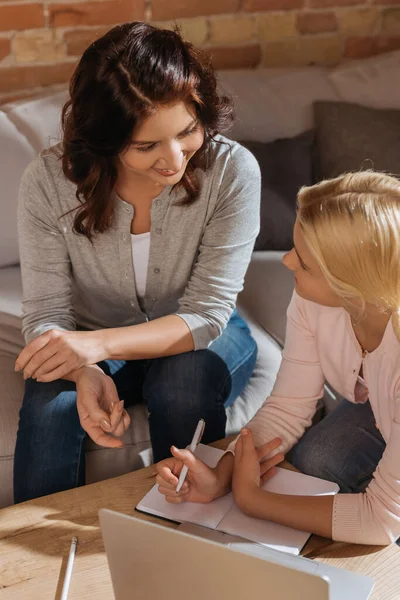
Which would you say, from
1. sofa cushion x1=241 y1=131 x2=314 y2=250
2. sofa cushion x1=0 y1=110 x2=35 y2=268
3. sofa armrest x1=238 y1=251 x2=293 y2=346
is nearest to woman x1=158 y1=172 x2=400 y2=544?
sofa armrest x1=238 y1=251 x2=293 y2=346

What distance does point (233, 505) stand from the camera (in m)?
1.25

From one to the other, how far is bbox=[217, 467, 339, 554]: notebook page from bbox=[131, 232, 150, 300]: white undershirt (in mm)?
532

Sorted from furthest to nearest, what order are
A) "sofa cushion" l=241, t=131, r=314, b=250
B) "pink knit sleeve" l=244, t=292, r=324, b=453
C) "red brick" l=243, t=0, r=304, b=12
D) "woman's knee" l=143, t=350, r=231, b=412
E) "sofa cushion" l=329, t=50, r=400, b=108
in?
"red brick" l=243, t=0, r=304, b=12
"sofa cushion" l=329, t=50, r=400, b=108
"sofa cushion" l=241, t=131, r=314, b=250
"woman's knee" l=143, t=350, r=231, b=412
"pink knit sleeve" l=244, t=292, r=324, b=453

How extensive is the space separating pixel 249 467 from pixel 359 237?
39 cm

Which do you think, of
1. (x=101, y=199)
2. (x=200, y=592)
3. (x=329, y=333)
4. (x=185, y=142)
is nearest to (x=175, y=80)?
(x=185, y=142)

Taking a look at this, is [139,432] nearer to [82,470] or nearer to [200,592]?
[82,470]

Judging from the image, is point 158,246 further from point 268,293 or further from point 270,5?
point 270,5

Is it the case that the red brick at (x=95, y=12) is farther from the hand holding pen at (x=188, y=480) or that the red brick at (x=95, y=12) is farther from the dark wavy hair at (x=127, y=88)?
the hand holding pen at (x=188, y=480)

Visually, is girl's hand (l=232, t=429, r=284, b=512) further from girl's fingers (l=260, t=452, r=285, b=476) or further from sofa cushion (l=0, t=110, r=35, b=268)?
sofa cushion (l=0, t=110, r=35, b=268)

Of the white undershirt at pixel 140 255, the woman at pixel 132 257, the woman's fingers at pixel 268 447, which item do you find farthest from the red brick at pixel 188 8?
the woman's fingers at pixel 268 447

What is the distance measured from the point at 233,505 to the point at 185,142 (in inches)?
24.6

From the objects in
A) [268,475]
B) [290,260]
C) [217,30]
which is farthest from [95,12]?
[268,475]

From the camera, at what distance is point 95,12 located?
2324 millimetres

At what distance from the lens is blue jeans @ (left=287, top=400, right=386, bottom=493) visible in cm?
141
